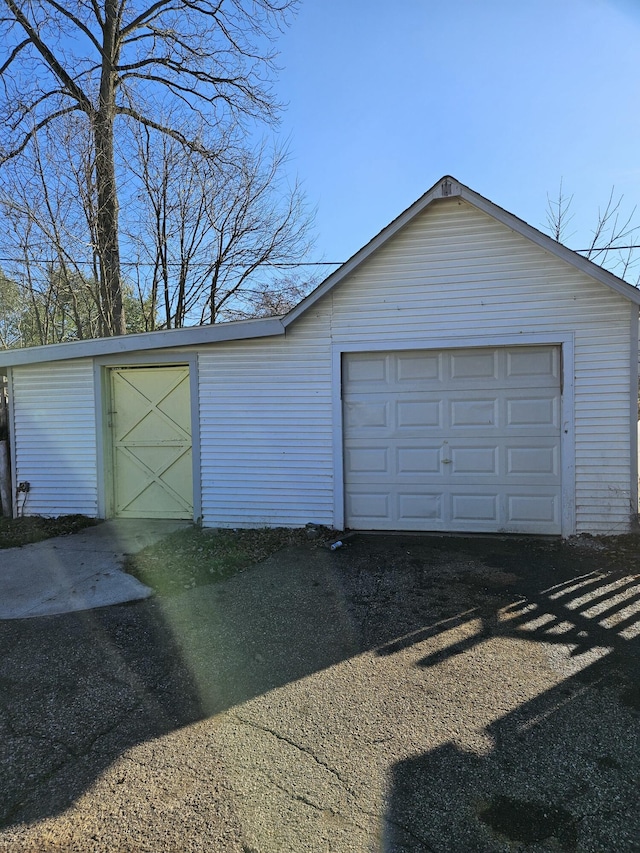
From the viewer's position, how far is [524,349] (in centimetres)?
638

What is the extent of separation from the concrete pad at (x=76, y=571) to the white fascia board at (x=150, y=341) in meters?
2.45

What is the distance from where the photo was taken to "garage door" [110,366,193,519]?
24.8 ft

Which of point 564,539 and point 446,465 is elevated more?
point 446,465

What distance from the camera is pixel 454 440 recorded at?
6574 millimetres

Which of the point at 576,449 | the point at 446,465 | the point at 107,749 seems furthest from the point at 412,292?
the point at 107,749

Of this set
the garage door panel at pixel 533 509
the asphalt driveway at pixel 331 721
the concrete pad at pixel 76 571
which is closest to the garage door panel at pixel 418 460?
the garage door panel at pixel 533 509

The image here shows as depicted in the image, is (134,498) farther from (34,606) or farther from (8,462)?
(34,606)

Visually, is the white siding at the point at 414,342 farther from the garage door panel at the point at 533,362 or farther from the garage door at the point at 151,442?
the garage door at the point at 151,442

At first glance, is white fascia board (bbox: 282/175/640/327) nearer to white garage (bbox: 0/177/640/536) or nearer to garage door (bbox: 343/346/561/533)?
white garage (bbox: 0/177/640/536)

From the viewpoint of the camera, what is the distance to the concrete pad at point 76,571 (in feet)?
15.3

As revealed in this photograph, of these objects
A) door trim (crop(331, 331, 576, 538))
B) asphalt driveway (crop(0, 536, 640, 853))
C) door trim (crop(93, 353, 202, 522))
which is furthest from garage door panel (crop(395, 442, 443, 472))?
door trim (crop(93, 353, 202, 522))

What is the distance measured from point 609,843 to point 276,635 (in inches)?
94.2

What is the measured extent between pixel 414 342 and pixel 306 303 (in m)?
1.45

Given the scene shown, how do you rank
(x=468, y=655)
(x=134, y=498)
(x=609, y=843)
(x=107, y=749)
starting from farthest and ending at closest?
(x=134, y=498) < (x=468, y=655) < (x=107, y=749) < (x=609, y=843)
